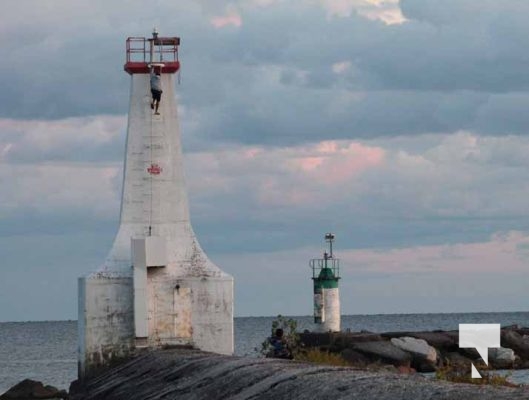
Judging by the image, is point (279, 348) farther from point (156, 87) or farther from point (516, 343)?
point (516, 343)

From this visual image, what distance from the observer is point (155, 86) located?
107ft

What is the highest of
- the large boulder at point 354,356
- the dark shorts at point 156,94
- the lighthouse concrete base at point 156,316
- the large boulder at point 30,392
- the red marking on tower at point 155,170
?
the dark shorts at point 156,94

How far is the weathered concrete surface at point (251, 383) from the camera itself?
55.9ft

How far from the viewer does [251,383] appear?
71.5ft

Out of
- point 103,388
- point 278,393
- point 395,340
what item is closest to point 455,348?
point 395,340

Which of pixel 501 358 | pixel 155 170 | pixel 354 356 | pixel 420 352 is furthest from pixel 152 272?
pixel 501 358

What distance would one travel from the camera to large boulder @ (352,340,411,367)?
158 ft

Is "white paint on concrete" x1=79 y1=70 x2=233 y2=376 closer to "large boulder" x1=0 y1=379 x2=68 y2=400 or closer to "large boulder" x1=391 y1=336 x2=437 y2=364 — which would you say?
"large boulder" x1=0 y1=379 x2=68 y2=400

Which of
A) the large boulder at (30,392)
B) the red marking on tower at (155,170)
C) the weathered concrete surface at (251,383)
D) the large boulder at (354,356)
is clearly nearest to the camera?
the weathered concrete surface at (251,383)

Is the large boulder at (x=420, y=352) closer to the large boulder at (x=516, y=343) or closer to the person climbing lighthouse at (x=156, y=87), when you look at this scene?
the large boulder at (x=516, y=343)

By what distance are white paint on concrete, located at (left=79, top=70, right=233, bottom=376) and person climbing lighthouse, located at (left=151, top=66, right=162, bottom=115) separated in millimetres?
166

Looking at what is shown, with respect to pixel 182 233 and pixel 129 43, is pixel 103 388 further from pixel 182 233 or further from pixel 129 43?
pixel 129 43

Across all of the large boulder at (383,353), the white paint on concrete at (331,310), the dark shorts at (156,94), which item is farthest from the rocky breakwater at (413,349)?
the dark shorts at (156,94)

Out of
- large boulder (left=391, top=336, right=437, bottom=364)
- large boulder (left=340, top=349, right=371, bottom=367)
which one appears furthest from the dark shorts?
large boulder (left=391, top=336, right=437, bottom=364)
